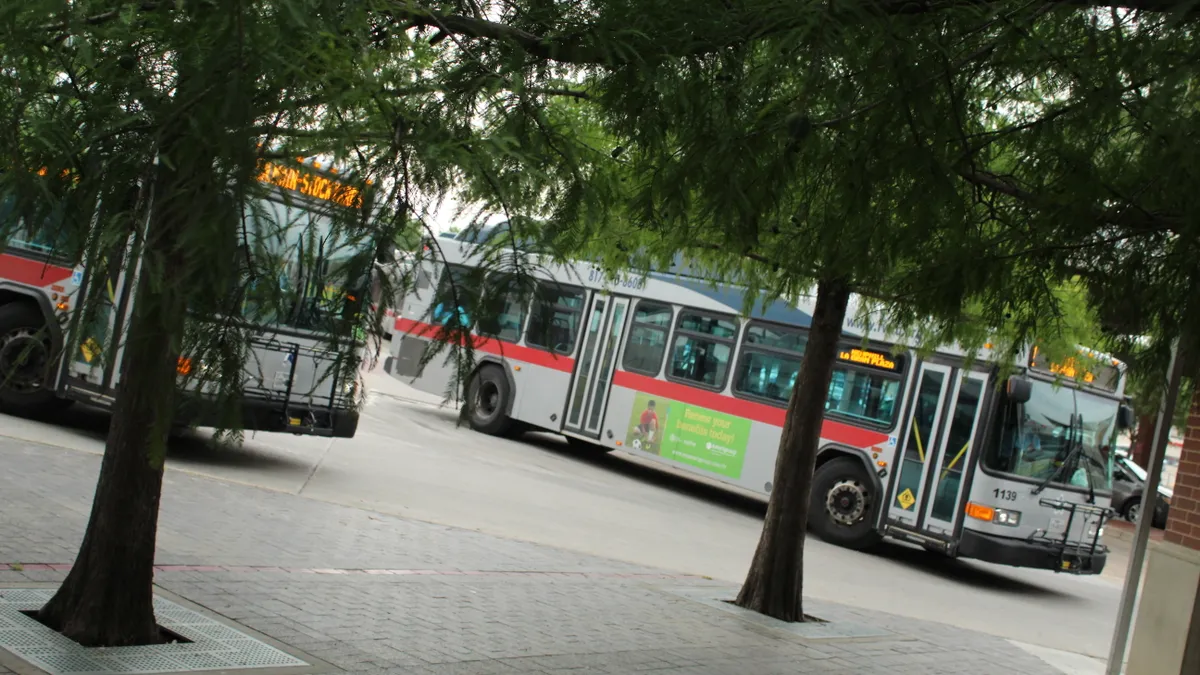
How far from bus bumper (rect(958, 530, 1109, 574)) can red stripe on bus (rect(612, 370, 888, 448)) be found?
1.85m

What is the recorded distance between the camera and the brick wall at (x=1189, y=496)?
8.77 m

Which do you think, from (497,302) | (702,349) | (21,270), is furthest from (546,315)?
(702,349)

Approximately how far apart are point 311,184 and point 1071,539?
14.0 metres

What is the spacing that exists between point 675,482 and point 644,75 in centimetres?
1625

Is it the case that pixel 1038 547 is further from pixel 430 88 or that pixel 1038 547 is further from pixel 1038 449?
pixel 430 88

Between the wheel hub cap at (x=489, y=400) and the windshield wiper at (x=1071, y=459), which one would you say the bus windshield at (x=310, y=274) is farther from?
the wheel hub cap at (x=489, y=400)

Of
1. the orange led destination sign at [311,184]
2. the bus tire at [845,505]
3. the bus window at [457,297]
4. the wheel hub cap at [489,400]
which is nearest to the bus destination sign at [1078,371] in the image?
the bus tire at [845,505]

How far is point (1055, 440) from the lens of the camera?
15.8 m

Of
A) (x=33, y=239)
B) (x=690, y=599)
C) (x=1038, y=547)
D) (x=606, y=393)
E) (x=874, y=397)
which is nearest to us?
(x=33, y=239)

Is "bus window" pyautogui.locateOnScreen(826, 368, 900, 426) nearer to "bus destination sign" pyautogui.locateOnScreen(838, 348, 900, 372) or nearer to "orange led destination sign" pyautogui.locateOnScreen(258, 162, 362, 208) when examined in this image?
"bus destination sign" pyautogui.locateOnScreen(838, 348, 900, 372)

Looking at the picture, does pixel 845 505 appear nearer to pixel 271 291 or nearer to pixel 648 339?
pixel 648 339

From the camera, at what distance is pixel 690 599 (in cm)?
1021

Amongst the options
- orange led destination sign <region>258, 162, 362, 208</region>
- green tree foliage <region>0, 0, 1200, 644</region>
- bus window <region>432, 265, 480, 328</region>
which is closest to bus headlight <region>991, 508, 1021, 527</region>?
green tree foliage <region>0, 0, 1200, 644</region>

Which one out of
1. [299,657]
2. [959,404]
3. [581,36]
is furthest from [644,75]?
[959,404]
